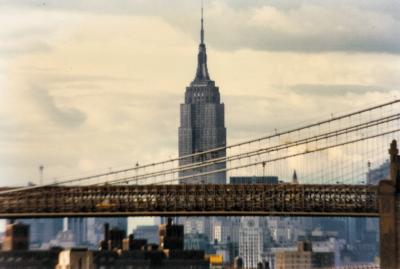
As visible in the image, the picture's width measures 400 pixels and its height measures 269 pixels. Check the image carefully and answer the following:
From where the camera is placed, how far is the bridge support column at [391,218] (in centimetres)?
8912

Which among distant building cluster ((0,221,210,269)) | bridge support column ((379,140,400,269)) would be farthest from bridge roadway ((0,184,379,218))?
bridge support column ((379,140,400,269))

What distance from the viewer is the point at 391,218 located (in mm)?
89438

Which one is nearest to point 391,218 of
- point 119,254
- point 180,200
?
point 180,200

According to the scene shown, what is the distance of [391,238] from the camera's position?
294 feet

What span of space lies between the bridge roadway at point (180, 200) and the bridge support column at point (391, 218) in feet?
119

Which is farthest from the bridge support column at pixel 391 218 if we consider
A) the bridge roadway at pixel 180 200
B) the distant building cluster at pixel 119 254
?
the distant building cluster at pixel 119 254

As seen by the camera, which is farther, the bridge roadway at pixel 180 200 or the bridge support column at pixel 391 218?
the bridge roadway at pixel 180 200

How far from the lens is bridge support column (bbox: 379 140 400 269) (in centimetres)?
8912

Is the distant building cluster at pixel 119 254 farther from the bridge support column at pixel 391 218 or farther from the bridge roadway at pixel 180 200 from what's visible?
the bridge support column at pixel 391 218

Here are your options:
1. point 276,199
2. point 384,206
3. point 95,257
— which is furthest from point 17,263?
point 384,206

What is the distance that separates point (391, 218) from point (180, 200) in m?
43.8

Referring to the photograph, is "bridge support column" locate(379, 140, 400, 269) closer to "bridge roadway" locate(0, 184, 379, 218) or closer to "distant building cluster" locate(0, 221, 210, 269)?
"bridge roadway" locate(0, 184, 379, 218)

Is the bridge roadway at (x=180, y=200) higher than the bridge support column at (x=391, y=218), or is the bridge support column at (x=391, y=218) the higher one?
the bridge roadway at (x=180, y=200)

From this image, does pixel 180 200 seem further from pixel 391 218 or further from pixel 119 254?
pixel 391 218
